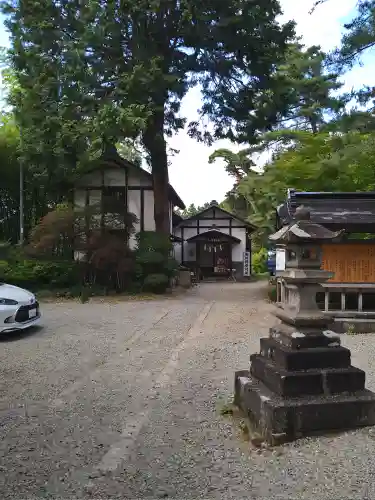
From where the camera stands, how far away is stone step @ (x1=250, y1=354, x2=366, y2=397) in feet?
14.0

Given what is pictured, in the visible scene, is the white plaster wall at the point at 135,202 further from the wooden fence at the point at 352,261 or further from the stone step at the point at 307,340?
the stone step at the point at 307,340

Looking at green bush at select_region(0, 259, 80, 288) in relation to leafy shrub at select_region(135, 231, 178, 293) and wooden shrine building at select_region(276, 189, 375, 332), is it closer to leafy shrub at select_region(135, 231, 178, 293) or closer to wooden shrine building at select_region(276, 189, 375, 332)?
leafy shrub at select_region(135, 231, 178, 293)

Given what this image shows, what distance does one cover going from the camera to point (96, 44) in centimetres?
1591

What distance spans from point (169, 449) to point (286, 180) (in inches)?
488

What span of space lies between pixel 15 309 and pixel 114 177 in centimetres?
1241

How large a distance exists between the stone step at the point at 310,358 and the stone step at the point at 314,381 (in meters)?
0.05

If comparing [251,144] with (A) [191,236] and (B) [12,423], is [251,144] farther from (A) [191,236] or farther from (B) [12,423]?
(B) [12,423]

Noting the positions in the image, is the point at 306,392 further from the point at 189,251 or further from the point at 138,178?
the point at 189,251

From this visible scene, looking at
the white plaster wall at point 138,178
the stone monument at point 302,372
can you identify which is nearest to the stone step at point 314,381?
the stone monument at point 302,372

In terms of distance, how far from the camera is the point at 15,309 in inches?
348

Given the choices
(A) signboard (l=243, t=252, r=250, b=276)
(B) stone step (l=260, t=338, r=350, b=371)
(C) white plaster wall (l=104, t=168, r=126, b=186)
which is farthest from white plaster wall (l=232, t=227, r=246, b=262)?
(B) stone step (l=260, t=338, r=350, b=371)

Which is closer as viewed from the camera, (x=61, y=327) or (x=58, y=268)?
(x=61, y=327)

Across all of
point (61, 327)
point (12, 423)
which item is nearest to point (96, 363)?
point (12, 423)

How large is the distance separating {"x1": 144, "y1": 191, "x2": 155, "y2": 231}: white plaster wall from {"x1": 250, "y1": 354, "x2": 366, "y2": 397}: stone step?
1588 centimetres
